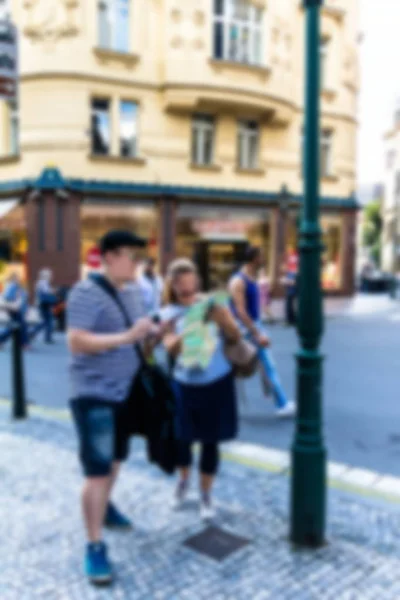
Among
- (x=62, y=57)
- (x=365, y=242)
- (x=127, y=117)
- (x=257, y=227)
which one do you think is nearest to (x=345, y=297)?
(x=257, y=227)

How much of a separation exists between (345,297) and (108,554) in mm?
20244

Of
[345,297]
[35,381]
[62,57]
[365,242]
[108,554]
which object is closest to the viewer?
[108,554]

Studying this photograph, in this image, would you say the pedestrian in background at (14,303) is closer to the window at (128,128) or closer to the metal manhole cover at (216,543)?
the metal manhole cover at (216,543)

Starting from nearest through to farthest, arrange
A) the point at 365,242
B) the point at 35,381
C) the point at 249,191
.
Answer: the point at 35,381, the point at 249,191, the point at 365,242

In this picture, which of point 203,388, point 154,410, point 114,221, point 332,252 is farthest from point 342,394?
point 332,252

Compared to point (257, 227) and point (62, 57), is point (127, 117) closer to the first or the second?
point (62, 57)

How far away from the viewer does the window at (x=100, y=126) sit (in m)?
17.3

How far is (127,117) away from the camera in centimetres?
1762

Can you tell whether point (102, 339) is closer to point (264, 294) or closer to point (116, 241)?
point (116, 241)

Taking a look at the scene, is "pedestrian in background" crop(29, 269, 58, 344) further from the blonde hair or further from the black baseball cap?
the black baseball cap

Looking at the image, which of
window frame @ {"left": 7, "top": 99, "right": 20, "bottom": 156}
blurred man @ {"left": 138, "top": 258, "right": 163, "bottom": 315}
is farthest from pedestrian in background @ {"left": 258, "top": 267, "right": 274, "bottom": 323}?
window frame @ {"left": 7, "top": 99, "right": 20, "bottom": 156}

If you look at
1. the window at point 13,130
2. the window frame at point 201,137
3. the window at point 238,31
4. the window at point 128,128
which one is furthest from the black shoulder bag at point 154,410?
the window at point 238,31

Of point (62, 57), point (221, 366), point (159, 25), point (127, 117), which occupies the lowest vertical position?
point (221, 366)

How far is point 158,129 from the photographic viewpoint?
58.9ft
